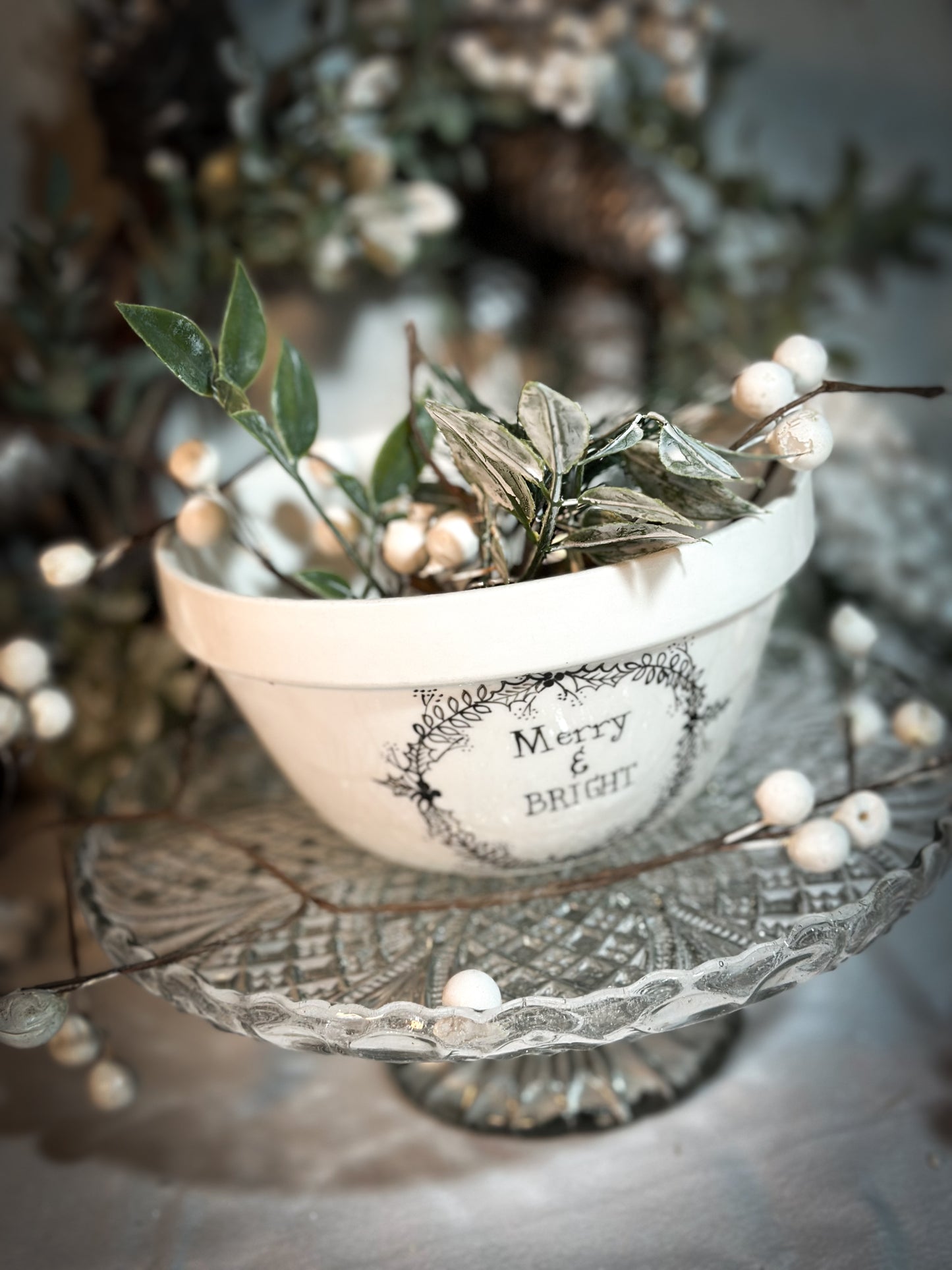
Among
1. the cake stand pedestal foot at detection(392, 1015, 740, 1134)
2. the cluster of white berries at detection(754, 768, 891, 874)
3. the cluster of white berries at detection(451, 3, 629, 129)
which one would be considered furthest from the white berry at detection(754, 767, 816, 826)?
the cluster of white berries at detection(451, 3, 629, 129)

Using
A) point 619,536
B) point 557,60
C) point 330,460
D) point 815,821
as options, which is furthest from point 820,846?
point 557,60

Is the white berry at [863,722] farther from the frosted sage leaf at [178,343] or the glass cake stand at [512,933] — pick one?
the frosted sage leaf at [178,343]

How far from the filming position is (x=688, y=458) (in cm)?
27

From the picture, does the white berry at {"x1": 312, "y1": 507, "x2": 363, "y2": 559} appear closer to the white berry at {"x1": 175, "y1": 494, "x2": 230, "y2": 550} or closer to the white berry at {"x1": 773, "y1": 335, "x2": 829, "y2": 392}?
the white berry at {"x1": 175, "y1": 494, "x2": 230, "y2": 550}

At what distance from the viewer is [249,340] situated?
312 millimetres

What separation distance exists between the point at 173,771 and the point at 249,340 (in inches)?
8.9

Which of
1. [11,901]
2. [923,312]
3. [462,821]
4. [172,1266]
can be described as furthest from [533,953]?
[923,312]

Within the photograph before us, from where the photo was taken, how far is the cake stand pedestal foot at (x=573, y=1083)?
372mm

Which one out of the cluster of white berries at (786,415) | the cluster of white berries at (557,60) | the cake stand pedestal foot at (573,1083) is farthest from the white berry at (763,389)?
the cluster of white berries at (557,60)

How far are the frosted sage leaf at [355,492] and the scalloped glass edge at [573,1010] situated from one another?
0.49 ft

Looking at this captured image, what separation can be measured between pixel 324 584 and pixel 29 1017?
5.7 inches

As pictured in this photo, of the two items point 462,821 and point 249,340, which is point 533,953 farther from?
point 249,340

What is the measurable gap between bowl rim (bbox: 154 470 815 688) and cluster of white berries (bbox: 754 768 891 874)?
59mm

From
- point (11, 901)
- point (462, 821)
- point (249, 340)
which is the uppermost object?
point (249, 340)
